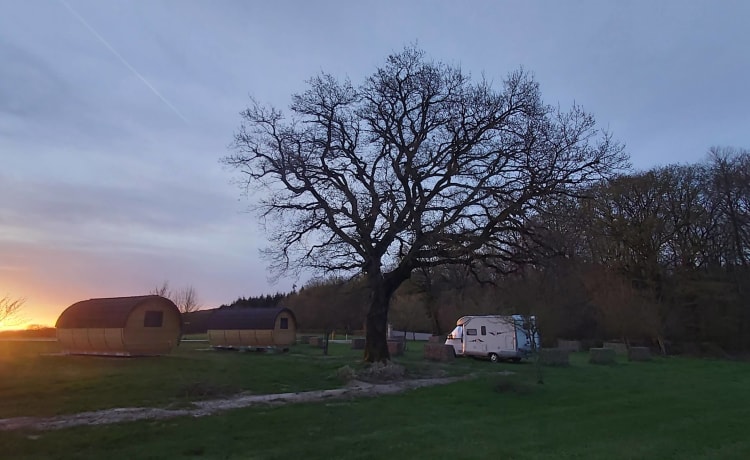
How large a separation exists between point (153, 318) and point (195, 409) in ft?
51.8

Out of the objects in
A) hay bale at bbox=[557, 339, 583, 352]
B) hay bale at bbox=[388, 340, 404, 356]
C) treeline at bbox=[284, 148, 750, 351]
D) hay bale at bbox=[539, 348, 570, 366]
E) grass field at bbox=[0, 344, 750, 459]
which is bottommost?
grass field at bbox=[0, 344, 750, 459]

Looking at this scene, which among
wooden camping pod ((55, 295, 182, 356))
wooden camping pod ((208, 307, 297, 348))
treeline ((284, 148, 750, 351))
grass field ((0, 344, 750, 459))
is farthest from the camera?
treeline ((284, 148, 750, 351))

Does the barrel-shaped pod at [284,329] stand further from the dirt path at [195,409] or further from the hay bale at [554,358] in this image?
the dirt path at [195,409]

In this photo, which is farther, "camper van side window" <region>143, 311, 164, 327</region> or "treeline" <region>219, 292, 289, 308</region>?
"treeline" <region>219, 292, 289, 308</region>

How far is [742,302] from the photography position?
45.7 m

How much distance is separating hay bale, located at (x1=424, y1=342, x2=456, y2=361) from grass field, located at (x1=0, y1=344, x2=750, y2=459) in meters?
10.7

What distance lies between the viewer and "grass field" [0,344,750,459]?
9.85 m

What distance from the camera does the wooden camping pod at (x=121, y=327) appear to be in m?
27.3

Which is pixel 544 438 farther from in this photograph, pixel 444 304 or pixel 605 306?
pixel 444 304

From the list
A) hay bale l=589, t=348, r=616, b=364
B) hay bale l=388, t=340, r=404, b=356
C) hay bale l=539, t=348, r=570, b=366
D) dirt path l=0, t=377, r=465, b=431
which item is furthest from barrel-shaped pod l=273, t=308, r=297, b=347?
hay bale l=589, t=348, r=616, b=364

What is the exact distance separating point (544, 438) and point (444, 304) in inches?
2123

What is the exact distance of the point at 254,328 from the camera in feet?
134

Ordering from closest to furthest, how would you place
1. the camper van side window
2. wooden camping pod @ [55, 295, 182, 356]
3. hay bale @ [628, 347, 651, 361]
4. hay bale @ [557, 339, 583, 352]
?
wooden camping pod @ [55, 295, 182, 356] < the camper van side window < hay bale @ [628, 347, 651, 361] < hay bale @ [557, 339, 583, 352]

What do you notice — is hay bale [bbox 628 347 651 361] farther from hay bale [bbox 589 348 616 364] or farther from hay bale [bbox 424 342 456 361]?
hay bale [bbox 424 342 456 361]
